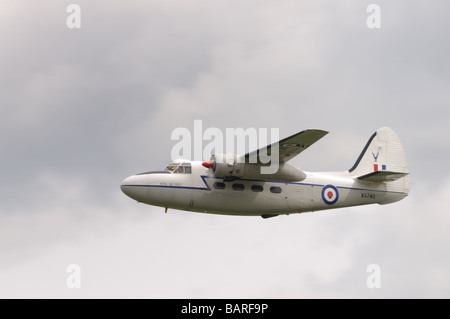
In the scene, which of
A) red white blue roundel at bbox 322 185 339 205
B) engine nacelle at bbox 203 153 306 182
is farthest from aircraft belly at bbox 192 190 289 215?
red white blue roundel at bbox 322 185 339 205

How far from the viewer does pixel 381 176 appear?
101 ft

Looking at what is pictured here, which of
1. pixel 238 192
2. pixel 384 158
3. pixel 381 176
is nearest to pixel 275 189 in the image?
pixel 238 192

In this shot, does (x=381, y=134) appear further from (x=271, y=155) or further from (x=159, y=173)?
(x=159, y=173)

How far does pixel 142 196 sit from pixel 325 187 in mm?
8330

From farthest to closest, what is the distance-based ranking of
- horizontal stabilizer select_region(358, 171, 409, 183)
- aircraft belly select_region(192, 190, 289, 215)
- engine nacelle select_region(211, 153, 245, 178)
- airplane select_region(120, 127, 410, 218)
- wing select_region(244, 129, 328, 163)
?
horizontal stabilizer select_region(358, 171, 409, 183) < aircraft belly select_region(192, 190, 289, 215) < airplane select_region(120, 127, 410, 218) < engine nacelle select_region(211, 153, 245, 178) < wing select_region(244, 129, 328, 163)

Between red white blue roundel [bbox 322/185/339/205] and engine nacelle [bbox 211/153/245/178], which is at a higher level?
engine nacelle [bbox 211/153/245/178]

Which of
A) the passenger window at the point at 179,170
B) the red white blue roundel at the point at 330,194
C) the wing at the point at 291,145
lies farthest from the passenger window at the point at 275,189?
the passenger window at the point at 179,170

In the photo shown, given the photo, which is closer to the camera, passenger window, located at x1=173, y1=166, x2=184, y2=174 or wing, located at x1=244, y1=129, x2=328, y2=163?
wing, located at x1=244, y1=129, x2=328, y2=163

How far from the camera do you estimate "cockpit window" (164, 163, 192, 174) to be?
2861 centimetres

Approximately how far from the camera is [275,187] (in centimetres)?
2939

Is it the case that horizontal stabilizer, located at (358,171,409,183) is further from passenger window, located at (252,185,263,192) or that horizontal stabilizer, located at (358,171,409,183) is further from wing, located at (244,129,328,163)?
passenger window, located at (252,185,263,192)

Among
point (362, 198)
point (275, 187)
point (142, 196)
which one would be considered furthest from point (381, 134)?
point (142, 196)

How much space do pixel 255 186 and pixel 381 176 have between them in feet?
20.3

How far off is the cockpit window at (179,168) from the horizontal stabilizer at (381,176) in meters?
8.22
